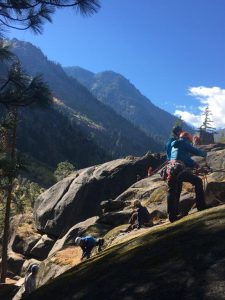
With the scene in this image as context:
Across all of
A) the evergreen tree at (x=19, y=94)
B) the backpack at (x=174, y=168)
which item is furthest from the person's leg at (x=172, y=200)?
the evergreen tree at (x=19, y=94)

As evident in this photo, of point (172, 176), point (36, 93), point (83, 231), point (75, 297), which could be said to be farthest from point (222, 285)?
point (83, 231)

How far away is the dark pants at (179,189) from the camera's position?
12.0 metres

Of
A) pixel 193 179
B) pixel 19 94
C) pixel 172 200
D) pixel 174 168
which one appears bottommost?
pixel 172 200

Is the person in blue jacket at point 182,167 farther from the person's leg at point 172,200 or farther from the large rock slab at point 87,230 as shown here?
the large rock slab at point 87,230

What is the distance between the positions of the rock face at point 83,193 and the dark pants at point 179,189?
23674mm

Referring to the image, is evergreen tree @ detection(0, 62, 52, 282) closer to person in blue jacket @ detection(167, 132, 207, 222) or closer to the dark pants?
person in blue jacket @ detection(167, 132, 207, 222)

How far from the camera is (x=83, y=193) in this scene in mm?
36500

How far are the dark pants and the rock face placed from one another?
23.7 m

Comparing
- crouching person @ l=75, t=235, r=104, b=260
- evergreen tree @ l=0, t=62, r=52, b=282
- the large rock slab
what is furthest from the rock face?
evergreen tree @ l=0, t=62, r=52, b=282

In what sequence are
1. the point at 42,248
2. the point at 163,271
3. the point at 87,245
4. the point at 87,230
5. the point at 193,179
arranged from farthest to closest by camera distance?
the point at 42,248, the point at 87,230, the point at 87,245, the point at 193,179, the point at 163,271

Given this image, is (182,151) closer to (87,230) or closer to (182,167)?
(182,167)

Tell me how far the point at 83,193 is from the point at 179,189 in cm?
2470

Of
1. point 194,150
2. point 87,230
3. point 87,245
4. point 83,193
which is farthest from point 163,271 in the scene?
point 83,193

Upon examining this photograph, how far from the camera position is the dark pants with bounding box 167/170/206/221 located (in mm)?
11961
